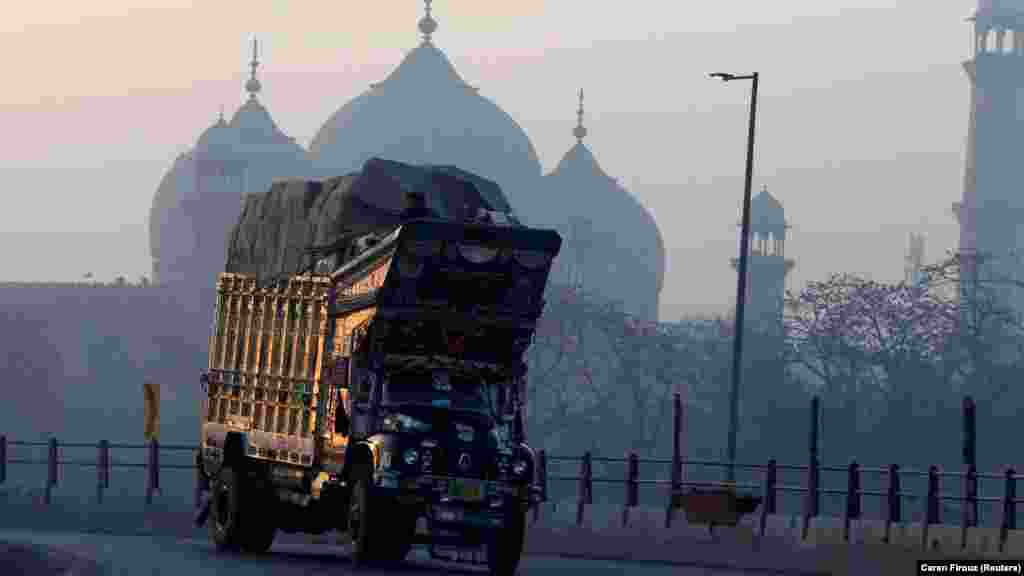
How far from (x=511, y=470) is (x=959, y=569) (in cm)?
448

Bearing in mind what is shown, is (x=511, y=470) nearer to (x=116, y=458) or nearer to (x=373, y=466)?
(x=373, y=466)

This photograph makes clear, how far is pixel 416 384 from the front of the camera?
21656mm

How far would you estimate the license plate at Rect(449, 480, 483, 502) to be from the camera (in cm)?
2086

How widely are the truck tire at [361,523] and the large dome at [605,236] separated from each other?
3425 inches

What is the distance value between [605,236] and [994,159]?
666 inches

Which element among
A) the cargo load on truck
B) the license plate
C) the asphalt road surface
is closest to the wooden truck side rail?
the cargo load on truck

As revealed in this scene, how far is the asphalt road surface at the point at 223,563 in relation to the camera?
21266 mm

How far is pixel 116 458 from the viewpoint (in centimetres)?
8456

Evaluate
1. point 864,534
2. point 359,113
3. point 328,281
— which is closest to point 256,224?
point 328,281

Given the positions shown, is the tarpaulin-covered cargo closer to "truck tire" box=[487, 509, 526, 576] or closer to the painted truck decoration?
the painted truck decoration

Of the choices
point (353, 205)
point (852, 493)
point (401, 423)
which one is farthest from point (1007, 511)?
point (353, 205)

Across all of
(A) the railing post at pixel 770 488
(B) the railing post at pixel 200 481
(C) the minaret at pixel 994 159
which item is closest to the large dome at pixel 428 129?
(C) the minaret at pixel 994 159

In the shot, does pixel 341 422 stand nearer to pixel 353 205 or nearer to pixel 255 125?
pixel 353 205

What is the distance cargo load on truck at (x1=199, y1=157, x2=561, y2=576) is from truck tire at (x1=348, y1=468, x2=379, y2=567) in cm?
2
